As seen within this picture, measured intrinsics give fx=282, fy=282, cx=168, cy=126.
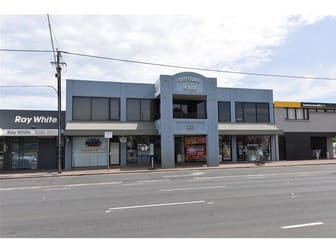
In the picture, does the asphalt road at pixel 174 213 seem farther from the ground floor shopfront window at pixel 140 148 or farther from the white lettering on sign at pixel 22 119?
the ground floor shopfront window at pixel 140 148

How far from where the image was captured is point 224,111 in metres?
26.6

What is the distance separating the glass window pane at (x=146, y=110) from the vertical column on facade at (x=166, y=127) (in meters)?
2.36

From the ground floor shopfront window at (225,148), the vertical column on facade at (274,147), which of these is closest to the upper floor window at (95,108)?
the ground floor shopfront window at (225,148)

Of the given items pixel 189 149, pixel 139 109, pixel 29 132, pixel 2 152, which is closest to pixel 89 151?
pixel 29 132

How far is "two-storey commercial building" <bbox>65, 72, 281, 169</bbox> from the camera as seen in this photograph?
22.5m

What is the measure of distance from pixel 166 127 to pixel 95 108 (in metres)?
6.09

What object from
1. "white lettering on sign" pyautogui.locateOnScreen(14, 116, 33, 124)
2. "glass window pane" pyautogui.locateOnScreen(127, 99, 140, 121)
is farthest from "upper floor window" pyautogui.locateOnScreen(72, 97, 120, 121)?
"white lettering on sign" pyautogui.locateOnScreen(14, 116, 33, 124)

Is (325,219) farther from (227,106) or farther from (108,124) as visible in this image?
(227,106)

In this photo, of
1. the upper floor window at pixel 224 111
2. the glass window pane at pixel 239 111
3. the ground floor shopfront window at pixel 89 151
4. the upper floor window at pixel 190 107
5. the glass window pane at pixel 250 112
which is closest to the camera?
the ground floor shopfront window at pixel 89 151

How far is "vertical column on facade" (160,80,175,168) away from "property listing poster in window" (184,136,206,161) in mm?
3815

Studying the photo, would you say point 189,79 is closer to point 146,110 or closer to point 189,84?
point 189,84

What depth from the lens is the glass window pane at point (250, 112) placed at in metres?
27.1

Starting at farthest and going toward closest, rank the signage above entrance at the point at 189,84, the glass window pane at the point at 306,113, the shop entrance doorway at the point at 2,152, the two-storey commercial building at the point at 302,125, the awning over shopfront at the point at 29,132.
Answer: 1. the glass window pane at the point at 306,113
2. the two-storey commercial building at the point at 302,125
3. the signage above entrance at the point at 189,84
4. the shop entrance doorway at the point at 2,152
5. the awning over shopfront at the point at 29,132

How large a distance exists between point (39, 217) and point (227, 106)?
21.8 meters
